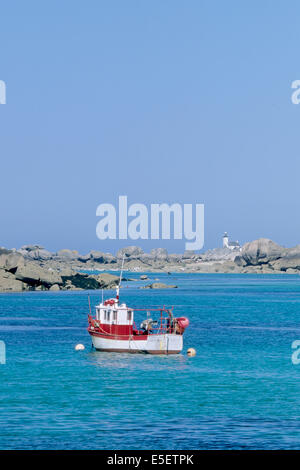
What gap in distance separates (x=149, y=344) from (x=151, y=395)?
1645 centimetres

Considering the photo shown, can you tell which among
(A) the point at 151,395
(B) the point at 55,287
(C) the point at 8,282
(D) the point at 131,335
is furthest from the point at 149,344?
(B) the point at 55,287

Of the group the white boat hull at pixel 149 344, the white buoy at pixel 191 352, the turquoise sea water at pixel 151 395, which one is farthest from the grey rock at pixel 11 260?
the white buoy at pixel 191 352

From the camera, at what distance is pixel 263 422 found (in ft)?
128

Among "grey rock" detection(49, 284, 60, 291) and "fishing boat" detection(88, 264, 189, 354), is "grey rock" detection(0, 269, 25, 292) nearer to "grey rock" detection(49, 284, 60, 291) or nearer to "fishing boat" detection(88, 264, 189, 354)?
"grey rock" detection(49, 284, 60, 291)

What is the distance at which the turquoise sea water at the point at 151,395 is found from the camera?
3584cm

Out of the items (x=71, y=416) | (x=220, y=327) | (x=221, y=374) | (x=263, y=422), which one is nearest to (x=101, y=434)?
(x=71, y=416)

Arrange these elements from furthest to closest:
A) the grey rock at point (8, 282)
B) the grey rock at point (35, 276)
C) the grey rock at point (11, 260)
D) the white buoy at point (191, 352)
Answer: the grey rock at point (35, 276), the grey rock at point (8, 282), the grey rock at point (11, 260), the white buoy at point (191, 352)

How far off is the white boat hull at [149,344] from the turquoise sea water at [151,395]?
2.78 feet

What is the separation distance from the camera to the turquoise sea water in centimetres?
3584

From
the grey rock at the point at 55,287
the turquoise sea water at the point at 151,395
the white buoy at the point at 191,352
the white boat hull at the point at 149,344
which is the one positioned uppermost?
the grey rock at the point at 55,287

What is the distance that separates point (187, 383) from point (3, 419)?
15.1 metres

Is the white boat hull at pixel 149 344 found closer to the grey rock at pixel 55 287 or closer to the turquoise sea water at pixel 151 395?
the turquoise sea water at pixel 151 395

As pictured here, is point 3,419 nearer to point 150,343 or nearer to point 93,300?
point 150,343

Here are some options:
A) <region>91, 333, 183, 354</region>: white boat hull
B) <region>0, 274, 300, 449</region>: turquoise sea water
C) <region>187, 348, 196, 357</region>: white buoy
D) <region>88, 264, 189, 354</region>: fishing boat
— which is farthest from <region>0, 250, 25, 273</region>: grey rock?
<region>187, 348, 196, 357</region>: white buoy
